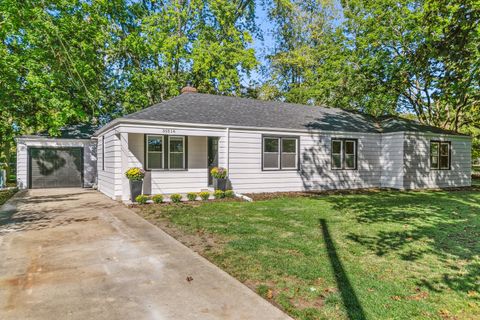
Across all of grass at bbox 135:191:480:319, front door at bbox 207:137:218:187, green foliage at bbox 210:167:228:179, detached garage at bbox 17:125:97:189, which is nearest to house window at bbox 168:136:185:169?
front door at bbox 207:137:218:187

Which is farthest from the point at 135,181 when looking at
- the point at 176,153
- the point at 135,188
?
the point at 176,153

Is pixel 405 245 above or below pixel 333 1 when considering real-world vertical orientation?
below

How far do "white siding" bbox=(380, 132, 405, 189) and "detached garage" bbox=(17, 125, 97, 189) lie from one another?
15.5 m

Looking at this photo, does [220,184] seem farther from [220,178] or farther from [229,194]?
[229,194]

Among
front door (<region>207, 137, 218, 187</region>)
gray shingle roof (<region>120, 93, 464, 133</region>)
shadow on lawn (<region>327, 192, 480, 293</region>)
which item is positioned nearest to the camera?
shadow on lawn (<region>327, 192, 480, 293</region>)

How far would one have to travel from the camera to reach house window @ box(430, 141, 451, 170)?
52.0 feet

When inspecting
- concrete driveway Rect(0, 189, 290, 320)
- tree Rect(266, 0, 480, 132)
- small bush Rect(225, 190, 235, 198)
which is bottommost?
concrete driveway Rect(0, 189, 290, 320)

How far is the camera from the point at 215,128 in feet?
39.9

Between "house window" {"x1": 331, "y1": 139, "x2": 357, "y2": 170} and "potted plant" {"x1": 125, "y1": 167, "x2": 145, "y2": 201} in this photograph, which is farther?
"house window" {"x1": 331, "y1": 139, "x2": 357, "y2": 170}

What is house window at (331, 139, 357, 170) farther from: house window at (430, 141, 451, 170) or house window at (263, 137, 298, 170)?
house window at (430, 141, 451, 170)

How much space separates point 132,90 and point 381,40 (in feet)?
53.9

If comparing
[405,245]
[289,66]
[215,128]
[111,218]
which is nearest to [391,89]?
[289,66]

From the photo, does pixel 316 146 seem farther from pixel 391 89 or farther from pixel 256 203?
pixel 391 89

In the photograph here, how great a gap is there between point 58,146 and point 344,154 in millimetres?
14847
